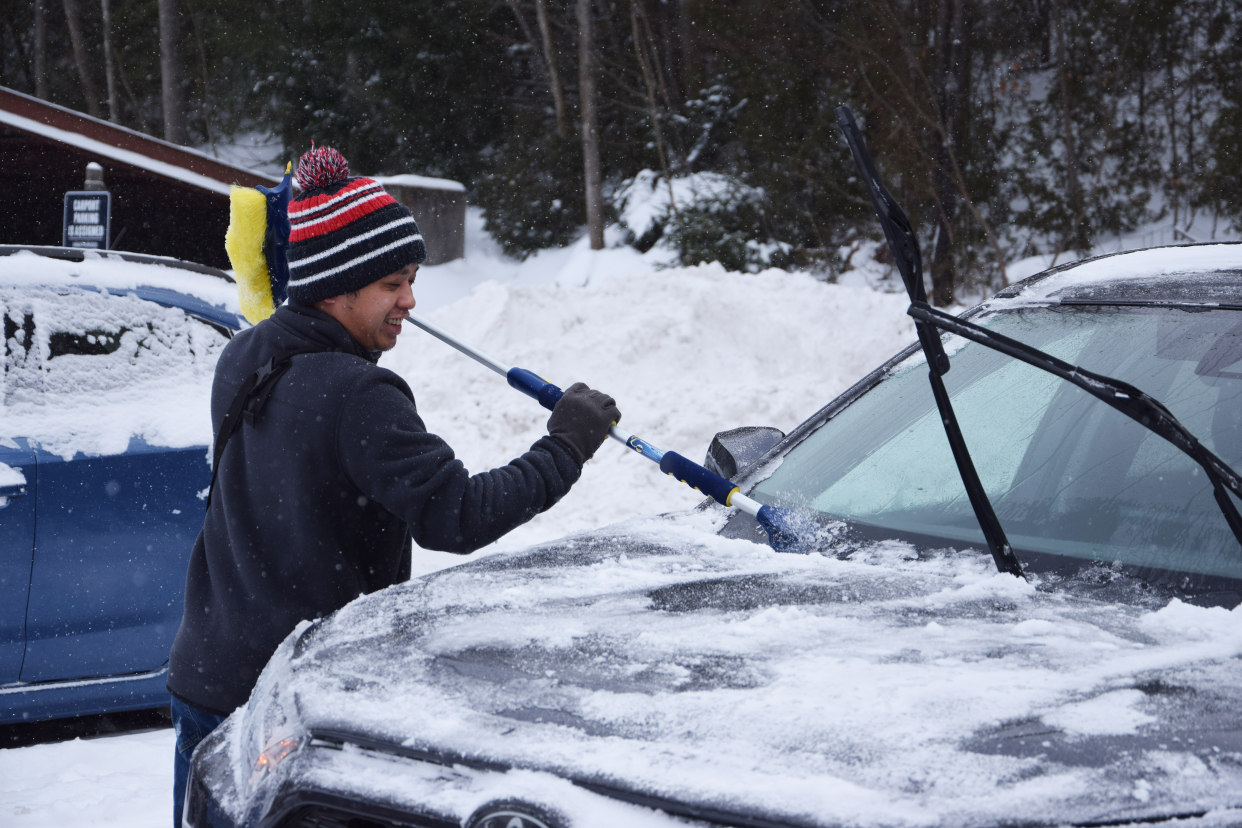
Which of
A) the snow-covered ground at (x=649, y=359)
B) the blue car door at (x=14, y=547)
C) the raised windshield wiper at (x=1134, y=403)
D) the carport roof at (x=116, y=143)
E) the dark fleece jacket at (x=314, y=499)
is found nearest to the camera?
the raised windshield wiper at (x=1134, y=403)

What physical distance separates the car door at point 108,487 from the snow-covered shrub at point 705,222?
1138cm

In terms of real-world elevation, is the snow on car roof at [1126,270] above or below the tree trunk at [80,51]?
below

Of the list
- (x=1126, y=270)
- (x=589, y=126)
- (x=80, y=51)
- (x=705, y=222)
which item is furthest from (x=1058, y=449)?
(x=80, y=51)

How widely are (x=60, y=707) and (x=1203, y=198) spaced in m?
12.7

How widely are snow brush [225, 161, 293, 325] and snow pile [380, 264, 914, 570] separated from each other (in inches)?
171

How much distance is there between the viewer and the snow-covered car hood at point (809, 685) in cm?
132

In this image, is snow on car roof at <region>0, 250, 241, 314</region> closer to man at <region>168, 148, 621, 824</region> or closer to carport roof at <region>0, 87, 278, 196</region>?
man at <region>168, 148, 621, 824</region>

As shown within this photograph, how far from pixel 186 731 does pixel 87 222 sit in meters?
4.48

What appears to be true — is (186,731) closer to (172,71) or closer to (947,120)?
(947,120)

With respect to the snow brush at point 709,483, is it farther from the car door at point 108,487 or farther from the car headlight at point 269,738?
the car door at point 108,487

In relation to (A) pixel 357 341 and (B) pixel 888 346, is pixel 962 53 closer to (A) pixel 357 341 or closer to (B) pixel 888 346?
(B) pixel 888 346

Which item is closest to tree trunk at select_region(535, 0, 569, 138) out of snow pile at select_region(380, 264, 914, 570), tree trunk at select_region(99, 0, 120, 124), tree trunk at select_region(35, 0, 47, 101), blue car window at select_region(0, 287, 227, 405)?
snow pile at select_region(380, 264, 914, 570)

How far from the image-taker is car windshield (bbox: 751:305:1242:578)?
2107 mm

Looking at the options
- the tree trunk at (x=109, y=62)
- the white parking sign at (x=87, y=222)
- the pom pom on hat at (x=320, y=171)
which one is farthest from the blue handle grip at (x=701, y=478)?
the tree trunk at (x=109, y=62)
